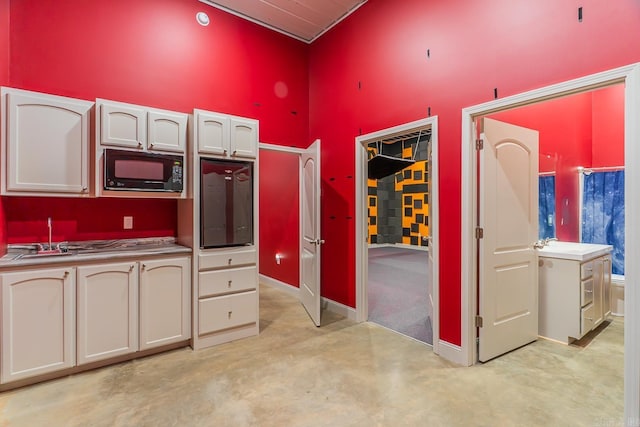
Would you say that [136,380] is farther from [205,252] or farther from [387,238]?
[387,238]

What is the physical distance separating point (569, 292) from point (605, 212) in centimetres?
172

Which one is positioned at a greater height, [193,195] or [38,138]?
[38,138]

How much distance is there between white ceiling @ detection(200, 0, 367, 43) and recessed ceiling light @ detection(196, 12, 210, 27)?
5.7 inches

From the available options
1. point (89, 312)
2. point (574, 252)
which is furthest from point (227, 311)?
point (574, 252)

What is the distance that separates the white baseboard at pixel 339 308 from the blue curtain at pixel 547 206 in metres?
2.45

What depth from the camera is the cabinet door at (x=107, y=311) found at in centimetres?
238

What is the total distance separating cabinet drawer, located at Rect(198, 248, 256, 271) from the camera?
2.88m

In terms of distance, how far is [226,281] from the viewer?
300cm

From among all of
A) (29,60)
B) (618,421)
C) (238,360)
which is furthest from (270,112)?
(618,421)

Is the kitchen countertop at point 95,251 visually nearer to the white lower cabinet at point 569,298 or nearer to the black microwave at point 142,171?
the black microwave at point 142,171

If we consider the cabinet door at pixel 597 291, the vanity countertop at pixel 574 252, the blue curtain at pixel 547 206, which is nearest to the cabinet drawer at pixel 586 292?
the cabinet door at pixel 597 291

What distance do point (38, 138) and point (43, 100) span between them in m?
0.29

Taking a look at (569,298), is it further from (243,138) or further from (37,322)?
(37,322)

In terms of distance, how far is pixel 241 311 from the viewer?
3.08 meters
